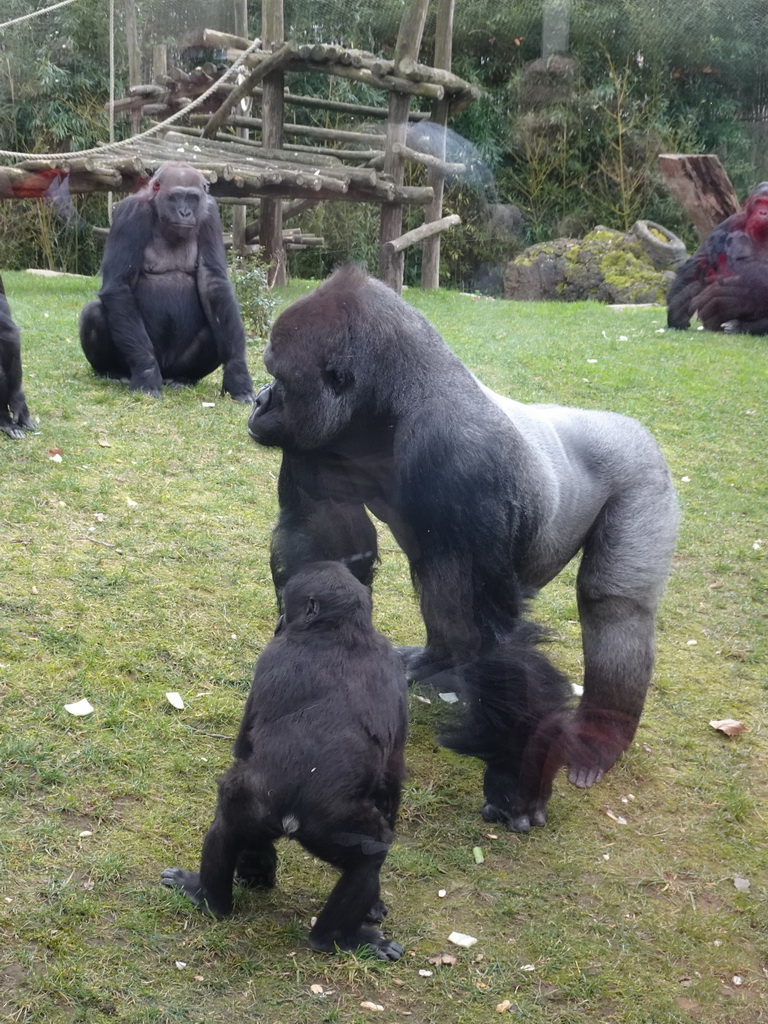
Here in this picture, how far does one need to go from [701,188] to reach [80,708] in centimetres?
878

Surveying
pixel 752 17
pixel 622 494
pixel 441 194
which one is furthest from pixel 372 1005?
pixel 441 194

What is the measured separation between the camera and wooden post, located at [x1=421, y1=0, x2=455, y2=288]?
20.9 feet

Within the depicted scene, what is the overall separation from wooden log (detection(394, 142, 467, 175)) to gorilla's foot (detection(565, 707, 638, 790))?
743 cm

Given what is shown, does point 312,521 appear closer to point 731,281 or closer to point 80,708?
point 80,708

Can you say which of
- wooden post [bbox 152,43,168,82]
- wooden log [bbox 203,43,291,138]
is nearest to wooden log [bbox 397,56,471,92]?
wooden log [bbox 203,43,291,138]

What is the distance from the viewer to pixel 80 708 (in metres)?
3.01

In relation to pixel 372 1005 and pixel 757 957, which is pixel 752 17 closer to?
pixel 757 957

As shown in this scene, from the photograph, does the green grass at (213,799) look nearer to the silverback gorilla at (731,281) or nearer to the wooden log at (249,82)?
the wooden log at (249,82)

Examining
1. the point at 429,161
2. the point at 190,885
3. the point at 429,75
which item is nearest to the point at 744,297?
the point at 429,161

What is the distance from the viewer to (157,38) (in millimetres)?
6574

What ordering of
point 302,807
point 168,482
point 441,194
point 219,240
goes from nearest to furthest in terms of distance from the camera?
point 302,807 → point 168,482 → point 219,240 → point 441,194

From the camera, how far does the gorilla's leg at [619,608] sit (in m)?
3.01

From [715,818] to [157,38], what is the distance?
5813 mm

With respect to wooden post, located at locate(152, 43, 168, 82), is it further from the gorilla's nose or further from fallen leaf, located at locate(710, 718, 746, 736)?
fallen leaf, located at locate(710, 718, 746, 736)
